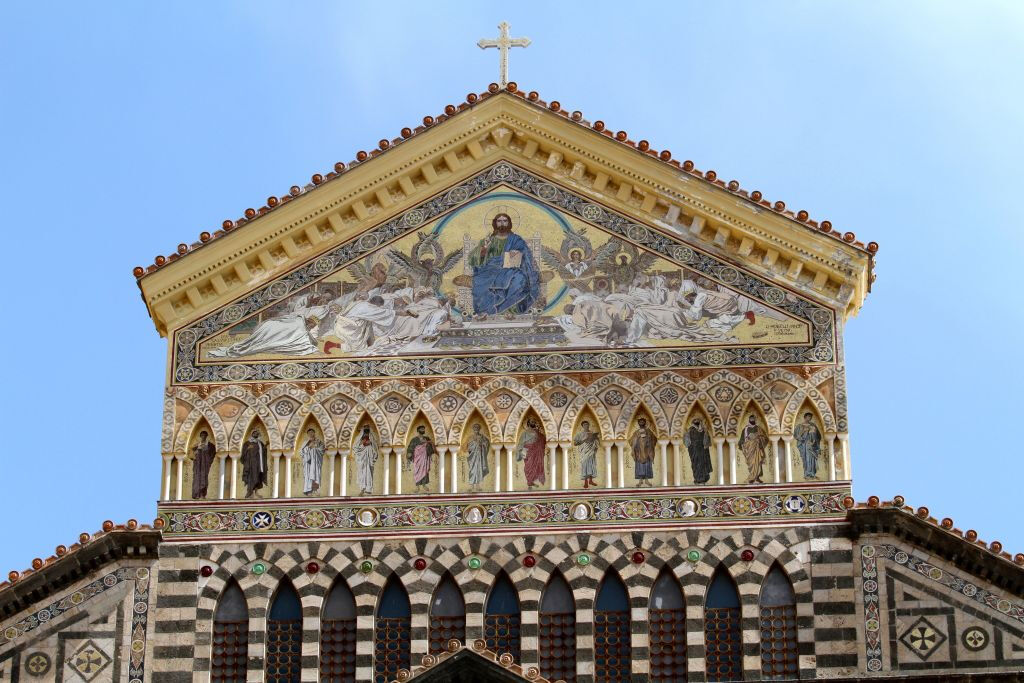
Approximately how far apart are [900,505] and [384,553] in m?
6.11

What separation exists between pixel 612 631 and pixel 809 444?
3299mm

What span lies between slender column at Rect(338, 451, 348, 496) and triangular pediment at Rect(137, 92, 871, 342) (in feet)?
8.57

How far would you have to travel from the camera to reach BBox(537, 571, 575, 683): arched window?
104 feet

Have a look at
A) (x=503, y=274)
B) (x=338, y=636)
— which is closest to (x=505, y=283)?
(x=503, y=274)

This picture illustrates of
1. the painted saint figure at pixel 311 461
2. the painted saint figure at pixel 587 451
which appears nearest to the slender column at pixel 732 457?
the painted saint figure at pixel 587 451

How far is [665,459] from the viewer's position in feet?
107

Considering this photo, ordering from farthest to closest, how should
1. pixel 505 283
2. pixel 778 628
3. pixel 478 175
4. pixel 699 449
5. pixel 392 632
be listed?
1. pixel 478 175
2. pixel 505 283
3. pixel 699 449
4. pixel 392 632
5. pixel 778 628

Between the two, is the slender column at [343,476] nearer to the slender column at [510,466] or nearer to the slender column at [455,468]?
the slender column at [455,468]

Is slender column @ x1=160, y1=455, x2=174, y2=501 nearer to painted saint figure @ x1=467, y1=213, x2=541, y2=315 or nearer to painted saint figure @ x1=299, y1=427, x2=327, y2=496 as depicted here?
painted saint figure @ x1=299, y1=427, x2=327, y2=496

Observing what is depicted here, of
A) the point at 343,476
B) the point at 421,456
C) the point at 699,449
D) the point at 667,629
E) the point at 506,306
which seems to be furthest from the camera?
the point at 506,306

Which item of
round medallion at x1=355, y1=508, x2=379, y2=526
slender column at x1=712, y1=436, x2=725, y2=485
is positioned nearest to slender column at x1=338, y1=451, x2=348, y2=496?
round medallion at x1=355, y1=508, x2=379, y2=526

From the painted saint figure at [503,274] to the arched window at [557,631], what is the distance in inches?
141

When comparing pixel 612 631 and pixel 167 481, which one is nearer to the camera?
pixel 612 631

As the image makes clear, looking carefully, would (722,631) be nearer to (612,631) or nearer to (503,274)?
(612,631)
